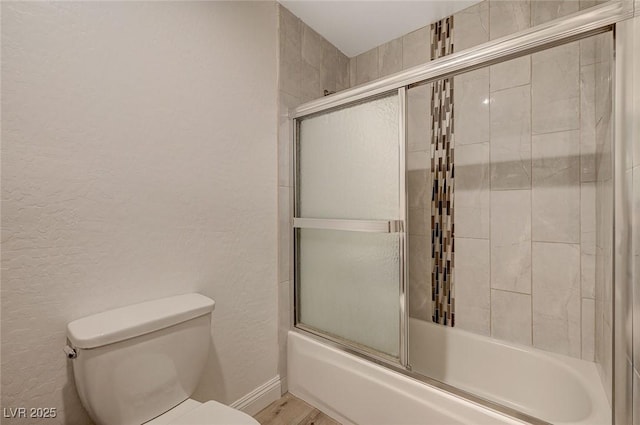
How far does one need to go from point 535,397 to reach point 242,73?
7.33 ft

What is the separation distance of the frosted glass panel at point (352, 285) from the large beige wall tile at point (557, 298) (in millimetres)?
834

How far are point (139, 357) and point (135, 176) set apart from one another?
64 cm

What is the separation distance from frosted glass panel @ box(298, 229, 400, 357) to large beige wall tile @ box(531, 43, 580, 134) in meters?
1.05

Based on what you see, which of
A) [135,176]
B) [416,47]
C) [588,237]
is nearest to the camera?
[135,176]

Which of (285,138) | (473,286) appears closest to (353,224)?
(285,138)

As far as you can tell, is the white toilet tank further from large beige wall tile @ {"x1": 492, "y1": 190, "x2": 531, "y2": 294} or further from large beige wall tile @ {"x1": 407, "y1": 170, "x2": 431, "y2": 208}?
large beige wall tile @ {"x1": 492, "y1": 190, "x2": 531, "y2": 294}

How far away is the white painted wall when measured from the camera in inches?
35.1

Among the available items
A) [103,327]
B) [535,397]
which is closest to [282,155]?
[103,327]

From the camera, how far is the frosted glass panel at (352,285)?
4.60 feet

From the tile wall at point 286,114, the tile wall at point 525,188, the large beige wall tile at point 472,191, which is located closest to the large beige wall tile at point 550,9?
the tile wall at point 525,188

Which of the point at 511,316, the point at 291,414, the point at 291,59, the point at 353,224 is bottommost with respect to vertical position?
the point at 291,414

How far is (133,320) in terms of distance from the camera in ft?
3.22

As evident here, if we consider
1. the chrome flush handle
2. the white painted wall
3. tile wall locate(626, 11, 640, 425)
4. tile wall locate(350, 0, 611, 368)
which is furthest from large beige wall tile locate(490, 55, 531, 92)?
the chrome flush handle

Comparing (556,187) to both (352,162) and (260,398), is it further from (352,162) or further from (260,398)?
(260,398)
